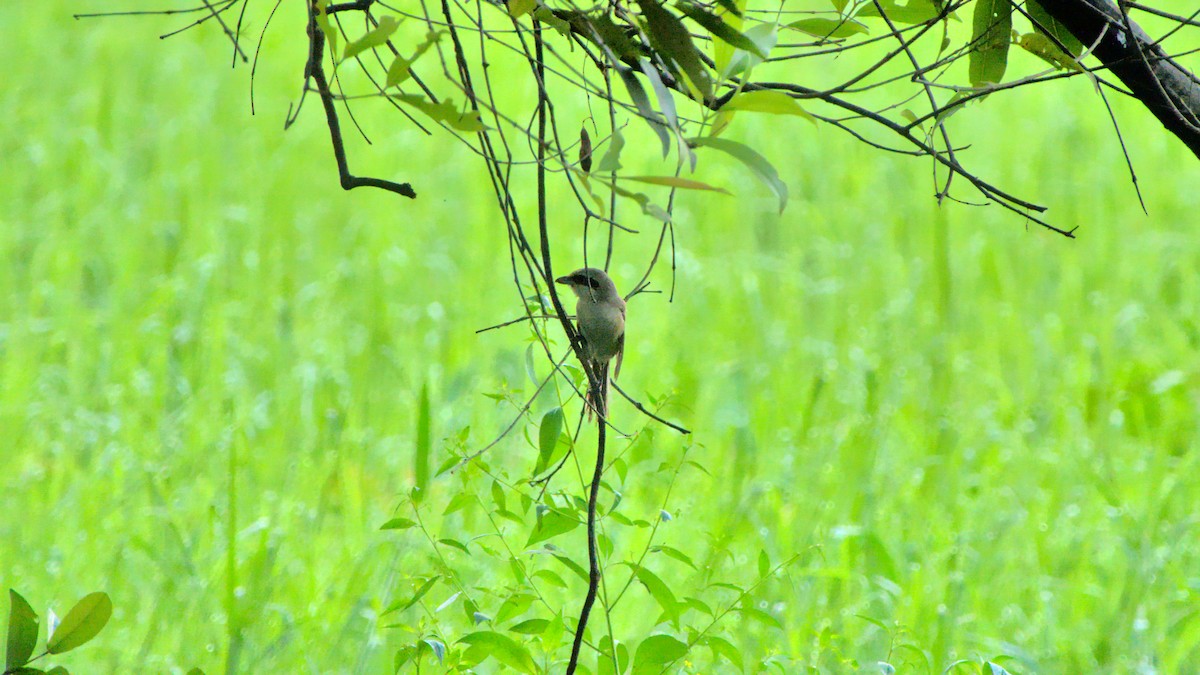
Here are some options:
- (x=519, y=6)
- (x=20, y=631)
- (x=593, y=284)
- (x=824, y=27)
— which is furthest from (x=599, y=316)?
(x=20, y=631)

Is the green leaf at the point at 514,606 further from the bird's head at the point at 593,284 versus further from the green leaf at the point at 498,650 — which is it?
the bird's head at the point at 593,284

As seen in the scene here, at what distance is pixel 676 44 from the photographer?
146 cm

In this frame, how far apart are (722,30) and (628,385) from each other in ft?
10.7

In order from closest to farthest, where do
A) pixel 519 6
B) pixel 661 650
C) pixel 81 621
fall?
pixel 519 6, pixel 81 621, pixel 661 650

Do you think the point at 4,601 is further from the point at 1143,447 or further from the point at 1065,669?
the point at 1143,447

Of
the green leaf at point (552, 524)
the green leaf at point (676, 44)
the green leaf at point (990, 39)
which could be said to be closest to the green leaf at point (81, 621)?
the green leaf at point (552, 524)

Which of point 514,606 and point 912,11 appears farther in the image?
point 514,606

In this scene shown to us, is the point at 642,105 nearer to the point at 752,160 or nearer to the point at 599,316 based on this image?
the point at 752,160

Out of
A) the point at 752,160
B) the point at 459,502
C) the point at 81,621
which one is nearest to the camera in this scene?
the point at 752,160

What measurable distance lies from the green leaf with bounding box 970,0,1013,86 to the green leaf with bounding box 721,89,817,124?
0.76 metres

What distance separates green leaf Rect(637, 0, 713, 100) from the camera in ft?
4.70

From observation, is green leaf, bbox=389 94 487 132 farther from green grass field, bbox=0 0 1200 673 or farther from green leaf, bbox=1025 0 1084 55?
green leaf, bbox=1025 0 1084 55

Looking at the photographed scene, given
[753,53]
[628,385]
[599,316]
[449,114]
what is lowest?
[628,385]

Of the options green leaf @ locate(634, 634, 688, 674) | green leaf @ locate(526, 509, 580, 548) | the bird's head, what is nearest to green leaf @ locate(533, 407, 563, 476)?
green leaf @ locate(526, 509, 580, 548)
